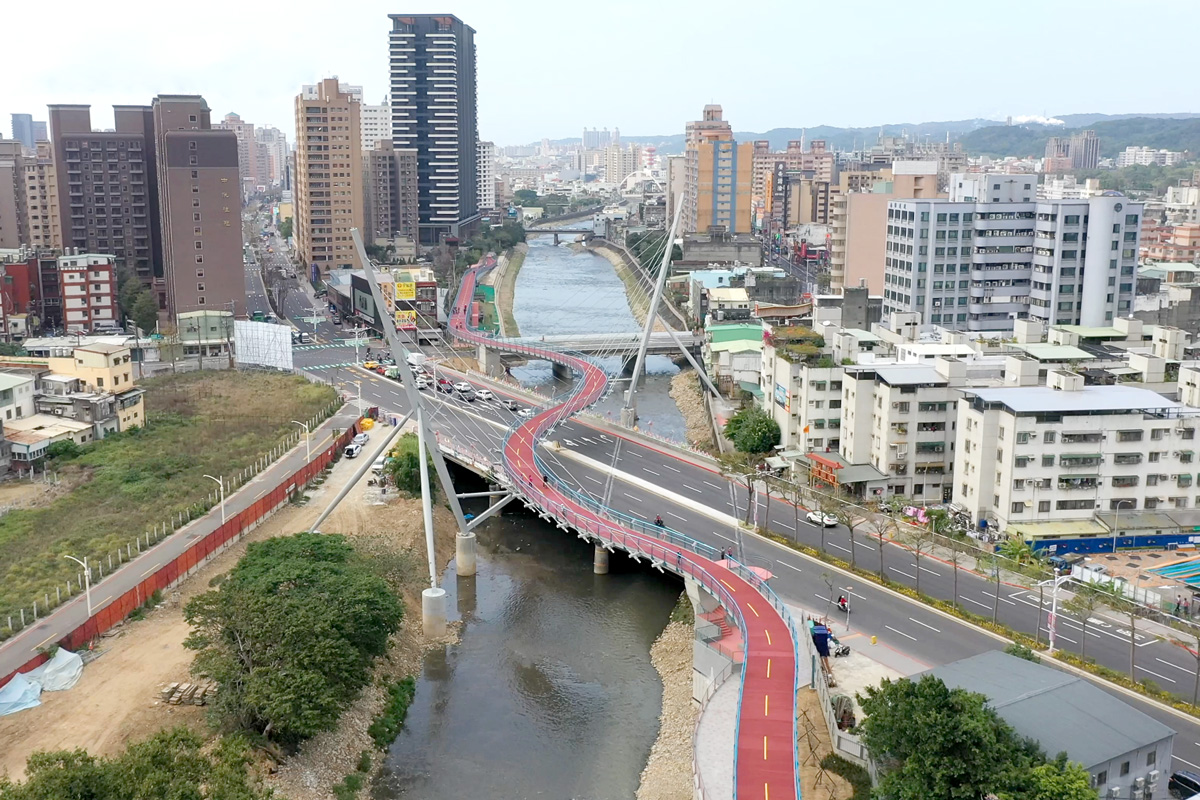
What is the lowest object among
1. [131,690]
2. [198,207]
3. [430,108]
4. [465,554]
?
[465,554]

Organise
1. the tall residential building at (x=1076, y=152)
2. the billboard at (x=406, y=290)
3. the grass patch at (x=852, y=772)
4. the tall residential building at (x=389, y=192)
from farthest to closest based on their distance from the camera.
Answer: the tall residential building at (x=1076, y=152)
the tall residential building at (x=389, y=192)
the billboard at (x=406, y=290)
the grass patch at (x=852, y=772)

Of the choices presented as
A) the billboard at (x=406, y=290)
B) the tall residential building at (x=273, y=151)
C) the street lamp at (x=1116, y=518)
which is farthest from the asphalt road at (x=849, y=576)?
the tall residential building at (x=273, y=151)

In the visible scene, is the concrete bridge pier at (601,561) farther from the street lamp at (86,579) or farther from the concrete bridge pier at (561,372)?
the concrete bridge pier at (561,372)

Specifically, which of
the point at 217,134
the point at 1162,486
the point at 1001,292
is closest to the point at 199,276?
the point at 217,134

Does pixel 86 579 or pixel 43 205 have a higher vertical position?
pixel 43 205

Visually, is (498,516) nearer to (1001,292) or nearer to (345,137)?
(1001,292)

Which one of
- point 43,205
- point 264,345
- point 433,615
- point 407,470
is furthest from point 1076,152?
point 433,615

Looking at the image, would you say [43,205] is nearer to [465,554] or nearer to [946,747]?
[465,554]

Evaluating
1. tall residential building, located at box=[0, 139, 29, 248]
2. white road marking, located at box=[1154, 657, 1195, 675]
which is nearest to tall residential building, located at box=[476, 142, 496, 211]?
tall residential building, located at box=[0, 139, 29, 248]
